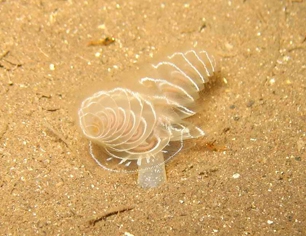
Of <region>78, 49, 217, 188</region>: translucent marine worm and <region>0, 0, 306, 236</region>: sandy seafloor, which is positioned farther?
<region>78, 49, 217, 188</region>: translucent marine worm

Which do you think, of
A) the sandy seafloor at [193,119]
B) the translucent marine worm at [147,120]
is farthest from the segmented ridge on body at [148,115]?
the sandy seafloor at [193,119]

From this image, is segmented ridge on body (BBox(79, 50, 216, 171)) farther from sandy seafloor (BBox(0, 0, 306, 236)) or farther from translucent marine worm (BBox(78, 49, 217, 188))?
sandy seafloor (BBox(0, 0, 306, 236))

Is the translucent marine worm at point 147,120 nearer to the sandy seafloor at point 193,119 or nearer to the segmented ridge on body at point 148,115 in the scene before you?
the segmented ridge on body at point 148,115

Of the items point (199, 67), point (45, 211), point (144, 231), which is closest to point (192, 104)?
point (199, 67)

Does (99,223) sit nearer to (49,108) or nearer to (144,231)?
(144,231)

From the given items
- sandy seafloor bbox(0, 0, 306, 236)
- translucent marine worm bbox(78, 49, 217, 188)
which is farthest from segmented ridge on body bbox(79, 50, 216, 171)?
sandy seafloor bbox(0, 0, 306, 236)

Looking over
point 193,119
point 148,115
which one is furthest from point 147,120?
point 193,119

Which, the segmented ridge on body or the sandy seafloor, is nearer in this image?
the sandy seafloor
